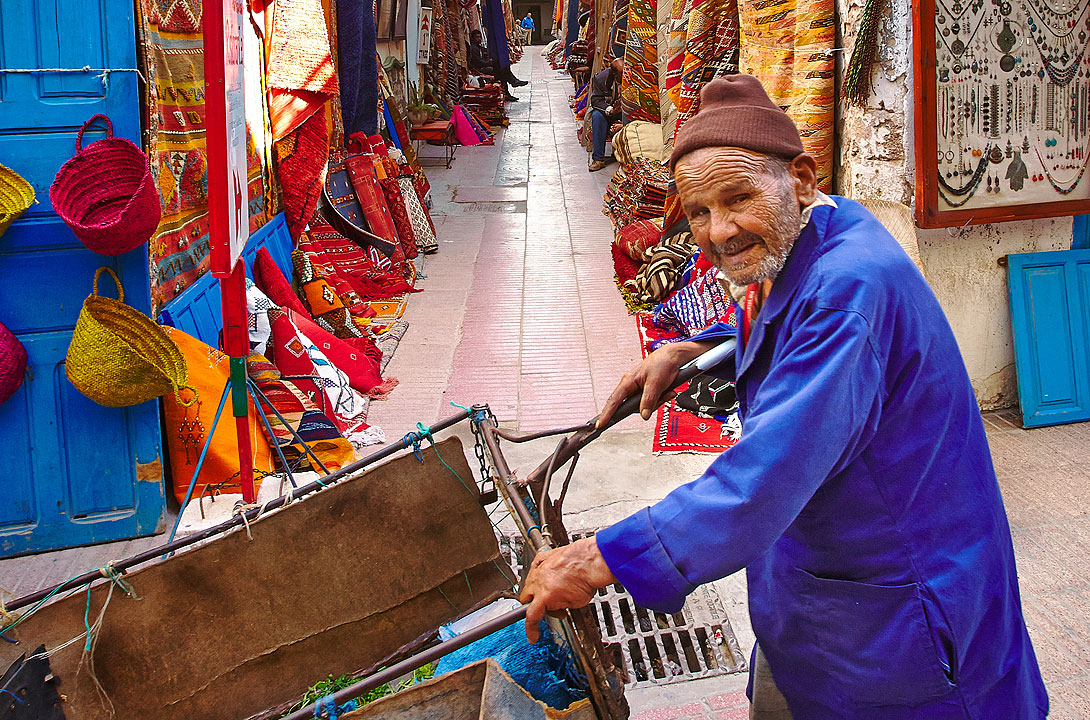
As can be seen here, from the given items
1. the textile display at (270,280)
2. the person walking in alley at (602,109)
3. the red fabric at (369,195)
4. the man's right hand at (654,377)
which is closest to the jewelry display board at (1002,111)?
the man's right hand at (654,377)

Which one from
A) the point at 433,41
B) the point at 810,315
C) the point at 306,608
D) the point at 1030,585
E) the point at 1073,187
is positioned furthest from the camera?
the point at 433,41

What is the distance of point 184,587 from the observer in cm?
227

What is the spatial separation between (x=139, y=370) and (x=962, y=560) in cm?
301

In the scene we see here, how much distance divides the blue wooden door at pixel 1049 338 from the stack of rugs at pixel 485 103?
1327 cm

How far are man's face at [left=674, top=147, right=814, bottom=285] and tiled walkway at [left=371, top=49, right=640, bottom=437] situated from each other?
326cm

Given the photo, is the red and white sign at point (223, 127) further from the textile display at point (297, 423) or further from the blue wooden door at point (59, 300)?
the textile display at point (297, 423)

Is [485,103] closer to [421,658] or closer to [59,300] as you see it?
[59,300]

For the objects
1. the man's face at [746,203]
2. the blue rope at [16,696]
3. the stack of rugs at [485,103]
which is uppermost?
the stack of rugs at [485,103]

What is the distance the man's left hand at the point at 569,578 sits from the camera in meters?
1.34

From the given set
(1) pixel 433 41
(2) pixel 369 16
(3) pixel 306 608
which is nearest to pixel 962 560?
(3) pixel 306 608

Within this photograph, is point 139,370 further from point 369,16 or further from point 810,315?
point 369,16

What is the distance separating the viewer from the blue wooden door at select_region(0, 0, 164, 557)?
3367 millimetres

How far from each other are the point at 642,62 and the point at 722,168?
25.0 feet

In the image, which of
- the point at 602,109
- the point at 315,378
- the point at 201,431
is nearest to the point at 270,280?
the point at 315,378
